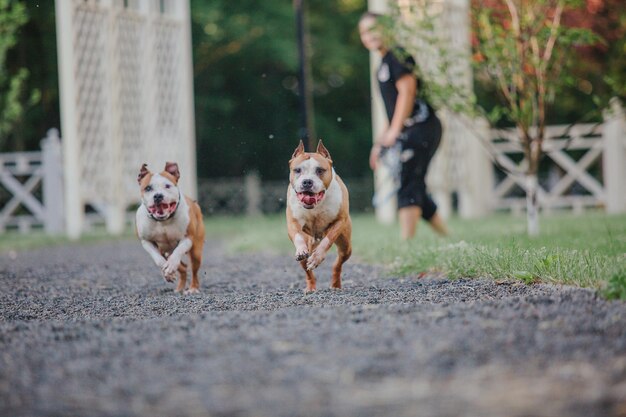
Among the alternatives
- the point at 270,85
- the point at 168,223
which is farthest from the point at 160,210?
the point at 270,85

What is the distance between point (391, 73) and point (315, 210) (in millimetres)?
2787

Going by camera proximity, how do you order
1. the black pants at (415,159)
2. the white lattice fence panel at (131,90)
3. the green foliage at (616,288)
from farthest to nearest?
the white lattice fence panel at (131,90)
the black pants at (415,159)
the green foliage at (616,288)

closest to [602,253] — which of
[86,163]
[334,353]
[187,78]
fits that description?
[334,353]

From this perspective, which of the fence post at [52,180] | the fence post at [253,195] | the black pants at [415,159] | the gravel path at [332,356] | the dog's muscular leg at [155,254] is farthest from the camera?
the fence post at [253,195]

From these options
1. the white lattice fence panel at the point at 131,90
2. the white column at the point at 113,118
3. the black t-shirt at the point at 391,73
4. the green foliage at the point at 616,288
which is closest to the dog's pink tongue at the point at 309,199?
the green foliage at the point at 616,288

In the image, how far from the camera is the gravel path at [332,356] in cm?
229

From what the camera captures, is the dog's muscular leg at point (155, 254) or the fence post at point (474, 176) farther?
the fence post at point (474, 176)

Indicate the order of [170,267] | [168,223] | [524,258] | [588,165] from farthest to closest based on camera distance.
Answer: [588,165], [168,223], [170,267], [524,258]

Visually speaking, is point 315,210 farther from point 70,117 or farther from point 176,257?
point 70,117

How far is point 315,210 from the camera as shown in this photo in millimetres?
4707

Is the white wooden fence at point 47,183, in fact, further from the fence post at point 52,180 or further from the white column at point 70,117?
the white column at point 70,117

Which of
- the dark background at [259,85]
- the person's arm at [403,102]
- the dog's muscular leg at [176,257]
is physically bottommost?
the dog's muscular leg at [176,257]

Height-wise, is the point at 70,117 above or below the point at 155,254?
above

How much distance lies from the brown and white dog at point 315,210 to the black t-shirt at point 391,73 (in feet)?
7.98
